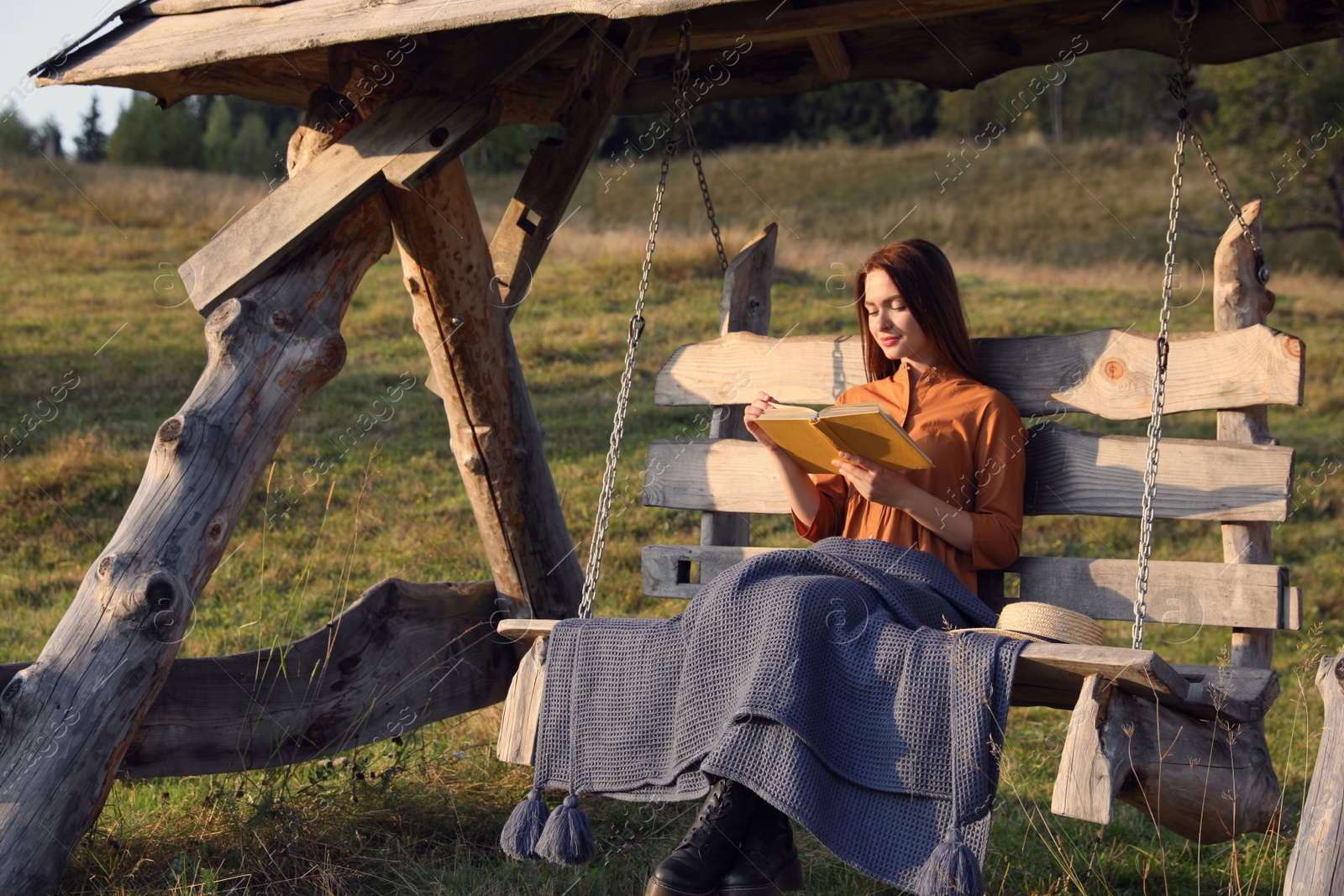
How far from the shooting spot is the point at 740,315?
4688 mm

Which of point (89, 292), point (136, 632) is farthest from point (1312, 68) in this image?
point (136, 632)

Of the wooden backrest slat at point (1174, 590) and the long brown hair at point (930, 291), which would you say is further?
the long brown hair at point (930, 291)

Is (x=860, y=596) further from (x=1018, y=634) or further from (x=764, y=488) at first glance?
(x=764, y=488)

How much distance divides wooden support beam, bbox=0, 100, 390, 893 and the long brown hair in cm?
168

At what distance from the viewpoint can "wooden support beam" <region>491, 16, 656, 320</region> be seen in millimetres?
4238

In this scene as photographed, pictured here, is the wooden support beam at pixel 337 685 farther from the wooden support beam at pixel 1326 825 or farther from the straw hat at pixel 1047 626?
the wooden support beam at pixel 1326 825

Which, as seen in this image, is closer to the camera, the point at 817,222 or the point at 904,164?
the point at 817,222

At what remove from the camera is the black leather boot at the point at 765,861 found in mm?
2932

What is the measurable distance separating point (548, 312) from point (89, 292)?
4967mm

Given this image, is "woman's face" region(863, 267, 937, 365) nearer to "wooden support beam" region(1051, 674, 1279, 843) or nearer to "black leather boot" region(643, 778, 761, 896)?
"wooden support beam" region(1051, 674, 1279, 843)

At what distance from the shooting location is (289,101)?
4703 mm

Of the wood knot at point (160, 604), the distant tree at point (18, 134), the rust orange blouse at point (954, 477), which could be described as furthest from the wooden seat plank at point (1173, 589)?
the distant tree at point (18, 134)

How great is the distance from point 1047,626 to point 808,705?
23.7 inches

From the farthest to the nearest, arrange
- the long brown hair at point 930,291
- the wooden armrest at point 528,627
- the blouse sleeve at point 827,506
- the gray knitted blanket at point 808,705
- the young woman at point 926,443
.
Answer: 1. the blouse sleeve at point 827,506
2. the long brown hair at point 930,291
3. the young woman at point 926,443
4. the wooden armrest at point 528,627
5. the gray knitted blanket at point 808,705
